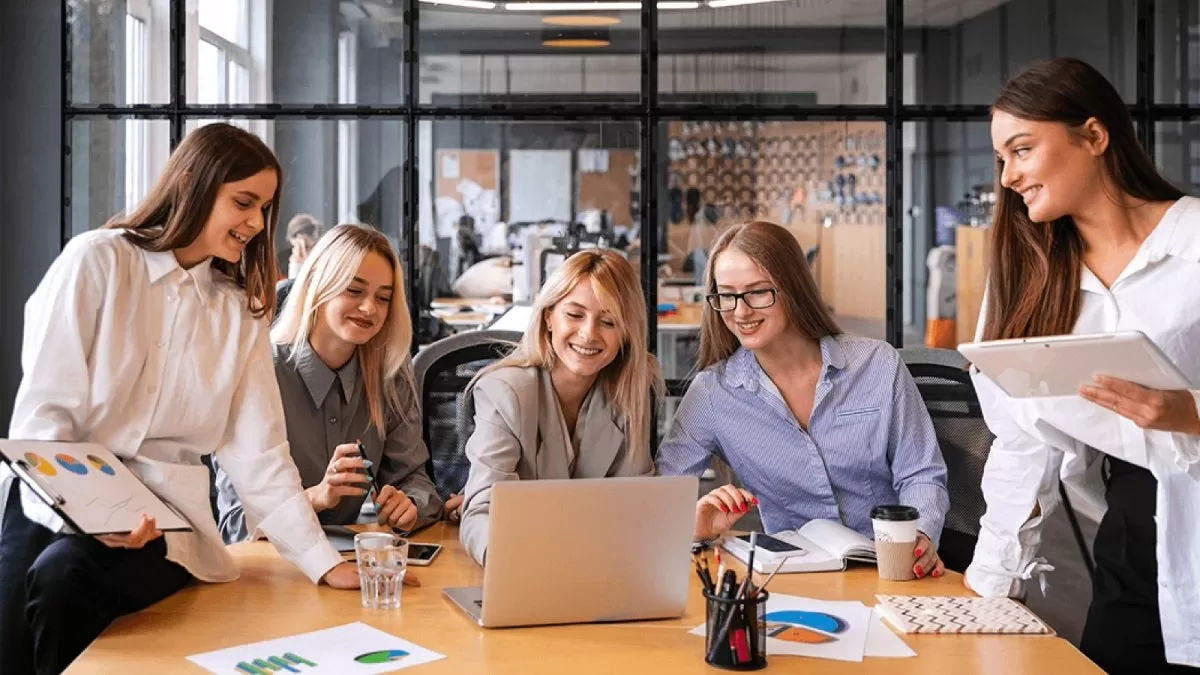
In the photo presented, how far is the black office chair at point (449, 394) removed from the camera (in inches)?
123

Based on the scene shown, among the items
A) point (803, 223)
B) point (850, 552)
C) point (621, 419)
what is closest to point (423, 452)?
point (621, 419)

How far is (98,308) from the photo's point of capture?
230 centimetres

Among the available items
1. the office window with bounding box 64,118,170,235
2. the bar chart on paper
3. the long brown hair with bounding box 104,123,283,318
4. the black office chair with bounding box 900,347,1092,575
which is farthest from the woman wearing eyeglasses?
the office window with bounding box 64,118,170,235

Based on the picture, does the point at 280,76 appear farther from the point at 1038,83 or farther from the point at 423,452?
the point at 1038,83

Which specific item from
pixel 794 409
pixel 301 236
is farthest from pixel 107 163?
pixel 794 409

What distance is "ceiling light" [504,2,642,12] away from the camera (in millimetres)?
3676

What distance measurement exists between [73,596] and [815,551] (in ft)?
4.08

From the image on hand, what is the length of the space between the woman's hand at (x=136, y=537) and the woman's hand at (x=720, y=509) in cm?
94

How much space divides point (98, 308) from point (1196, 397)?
1.83 m

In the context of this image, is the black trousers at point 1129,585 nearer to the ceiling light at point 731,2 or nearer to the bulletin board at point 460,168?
the ceiling light at point 731,2

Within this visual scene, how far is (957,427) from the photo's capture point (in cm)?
294

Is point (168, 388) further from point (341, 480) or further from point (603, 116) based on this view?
point (603, 116)

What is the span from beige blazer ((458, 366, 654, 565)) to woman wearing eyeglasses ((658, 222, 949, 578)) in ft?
0.61

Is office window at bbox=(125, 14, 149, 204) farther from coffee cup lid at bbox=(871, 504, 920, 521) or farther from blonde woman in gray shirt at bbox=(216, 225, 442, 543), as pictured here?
coffee cup lid at bbox=(871, 504, 920, 521)
